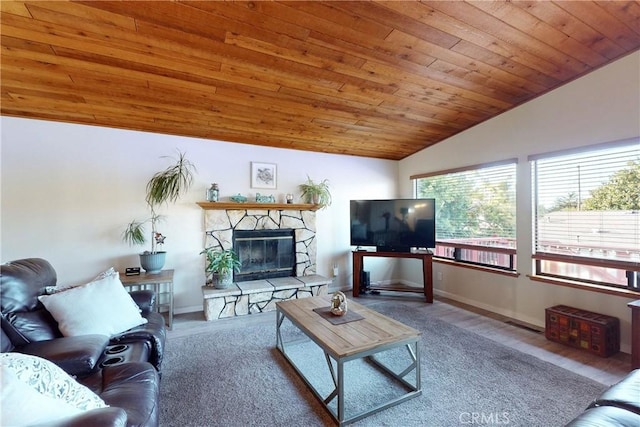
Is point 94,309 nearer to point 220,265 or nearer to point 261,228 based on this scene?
point 220,265

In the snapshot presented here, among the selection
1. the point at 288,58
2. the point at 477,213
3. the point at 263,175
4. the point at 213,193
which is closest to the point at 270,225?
the point at 263,175

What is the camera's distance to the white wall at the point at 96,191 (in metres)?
3.11

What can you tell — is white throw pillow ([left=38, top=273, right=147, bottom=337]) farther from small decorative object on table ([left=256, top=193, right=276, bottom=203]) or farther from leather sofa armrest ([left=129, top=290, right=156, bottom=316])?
small decorative object on table ([left=256, top=193, right=276, bottom=203])

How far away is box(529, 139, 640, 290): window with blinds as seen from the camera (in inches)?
105

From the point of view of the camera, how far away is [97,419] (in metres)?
0.97

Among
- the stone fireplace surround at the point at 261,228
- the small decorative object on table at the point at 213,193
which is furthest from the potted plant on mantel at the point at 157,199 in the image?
the stone fireplace surround at the point at 261,228

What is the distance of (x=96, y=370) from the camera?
1.63 meters

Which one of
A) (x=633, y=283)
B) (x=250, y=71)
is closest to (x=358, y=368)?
(x=633, y=283)

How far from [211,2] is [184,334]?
3.10m

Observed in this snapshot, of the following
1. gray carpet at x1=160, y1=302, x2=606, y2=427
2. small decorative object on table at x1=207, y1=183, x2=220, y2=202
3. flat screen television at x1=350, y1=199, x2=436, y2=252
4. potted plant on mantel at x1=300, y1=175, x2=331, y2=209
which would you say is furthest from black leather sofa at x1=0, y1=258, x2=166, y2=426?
flat screen television at x1=350, y1=199, x2=436, y2=252

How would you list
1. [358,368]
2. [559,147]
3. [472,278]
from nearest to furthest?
1. [358,368]
2. [559,147]
3. [472,278]

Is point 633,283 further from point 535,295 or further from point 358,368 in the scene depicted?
point 358,368

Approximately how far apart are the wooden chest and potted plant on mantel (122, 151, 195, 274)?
432cm

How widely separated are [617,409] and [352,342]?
1.26 metres
